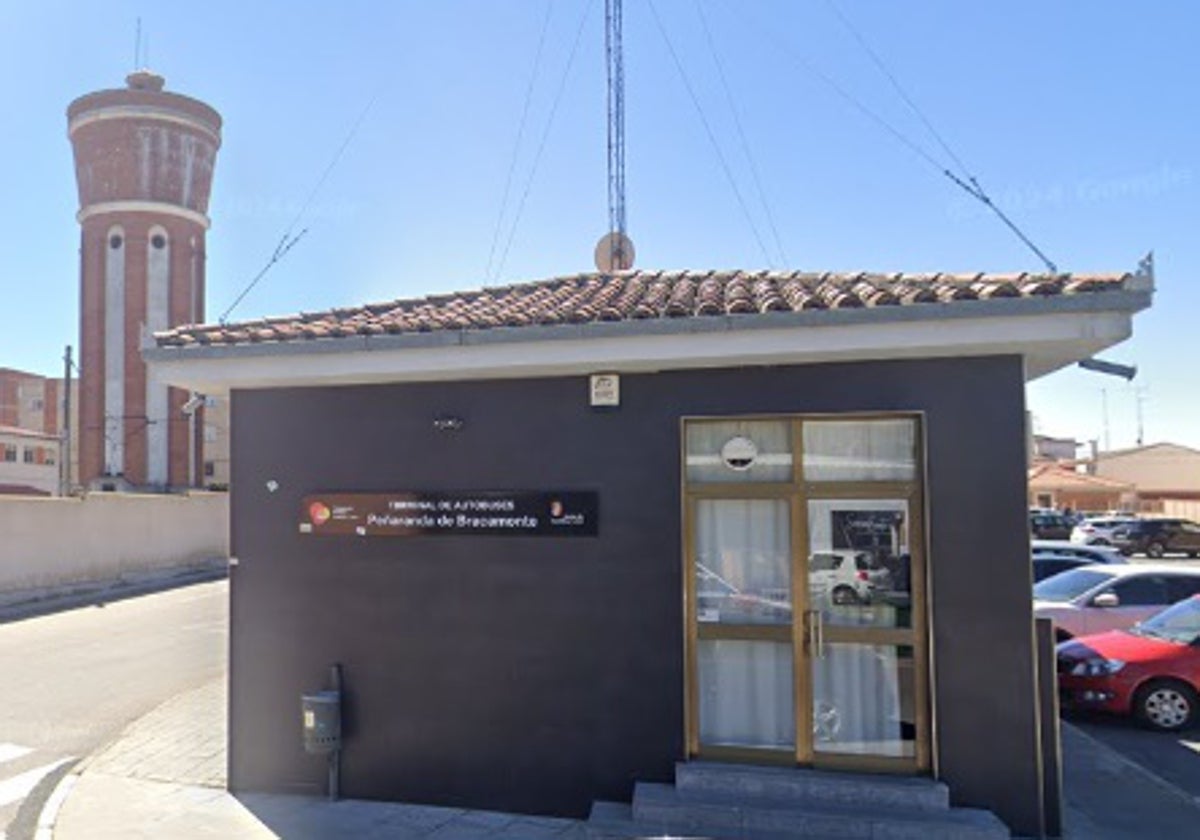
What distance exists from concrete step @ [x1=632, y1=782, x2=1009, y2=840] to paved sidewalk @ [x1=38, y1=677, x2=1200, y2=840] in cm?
65

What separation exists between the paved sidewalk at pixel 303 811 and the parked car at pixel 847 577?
2.02 m

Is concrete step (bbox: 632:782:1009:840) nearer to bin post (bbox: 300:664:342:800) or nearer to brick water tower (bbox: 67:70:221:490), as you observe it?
bin post (bbox: 300:664:342:800)

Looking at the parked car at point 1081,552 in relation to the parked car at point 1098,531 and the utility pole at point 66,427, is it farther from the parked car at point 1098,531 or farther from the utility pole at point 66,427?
the utility pole at point 66,427

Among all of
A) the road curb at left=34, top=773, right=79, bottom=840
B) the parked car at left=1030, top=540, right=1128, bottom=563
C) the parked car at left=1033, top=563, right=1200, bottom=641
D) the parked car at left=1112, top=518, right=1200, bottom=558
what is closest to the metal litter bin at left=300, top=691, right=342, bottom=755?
the road curb at left=34, top=773, right=79, bottom=840

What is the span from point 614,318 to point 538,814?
11.6ft

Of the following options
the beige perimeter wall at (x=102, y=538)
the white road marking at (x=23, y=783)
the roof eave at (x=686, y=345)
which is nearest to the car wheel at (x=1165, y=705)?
the roof eave at (x=686, y=345)

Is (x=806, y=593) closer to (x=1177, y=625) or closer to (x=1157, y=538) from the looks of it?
(x=1177, y=625)

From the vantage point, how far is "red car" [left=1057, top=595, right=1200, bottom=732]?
330 inches

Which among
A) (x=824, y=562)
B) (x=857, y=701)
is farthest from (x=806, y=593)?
(x=857, y=701)

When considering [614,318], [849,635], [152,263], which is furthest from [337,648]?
[152,263]

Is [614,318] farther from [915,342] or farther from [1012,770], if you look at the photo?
[1012,770]

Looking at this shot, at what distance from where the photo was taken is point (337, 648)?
6.44m

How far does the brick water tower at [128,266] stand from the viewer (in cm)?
4075

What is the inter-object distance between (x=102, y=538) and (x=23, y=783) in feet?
49.3
